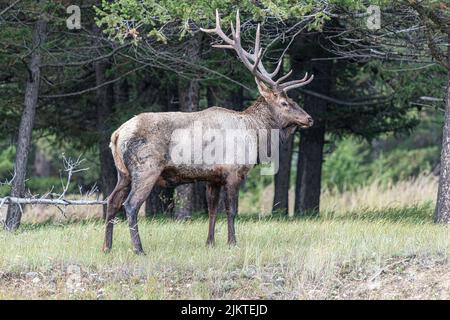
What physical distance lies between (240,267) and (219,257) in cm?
33

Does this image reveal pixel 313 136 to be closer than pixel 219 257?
No

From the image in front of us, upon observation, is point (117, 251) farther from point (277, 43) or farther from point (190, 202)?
point (277, 43)

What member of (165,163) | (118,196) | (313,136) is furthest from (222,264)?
(313,136)

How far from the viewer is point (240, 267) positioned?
10.9 metres

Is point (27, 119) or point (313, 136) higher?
point (27, 119)

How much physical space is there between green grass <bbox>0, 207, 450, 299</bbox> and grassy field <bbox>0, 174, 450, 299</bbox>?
0.04 feet

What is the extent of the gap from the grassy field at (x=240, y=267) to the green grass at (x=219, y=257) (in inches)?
0.4

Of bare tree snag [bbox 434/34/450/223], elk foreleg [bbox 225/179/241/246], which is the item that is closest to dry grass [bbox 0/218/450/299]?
elk foreleg [bbox 225/179/241/246]

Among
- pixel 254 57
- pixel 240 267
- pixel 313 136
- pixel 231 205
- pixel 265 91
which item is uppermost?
pixel 254 57

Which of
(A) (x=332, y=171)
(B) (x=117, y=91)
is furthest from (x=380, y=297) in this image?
(A) (x=332, y=171)

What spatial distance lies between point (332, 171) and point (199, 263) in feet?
71.9

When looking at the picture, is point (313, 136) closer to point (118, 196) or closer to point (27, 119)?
point (27, 119)

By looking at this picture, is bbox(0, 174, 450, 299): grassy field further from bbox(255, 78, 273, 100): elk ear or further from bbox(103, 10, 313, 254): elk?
bbox(255, 78, 273, 100): elk ear

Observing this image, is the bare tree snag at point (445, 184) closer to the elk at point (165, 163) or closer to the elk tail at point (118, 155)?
the elk at point (165, 163)
